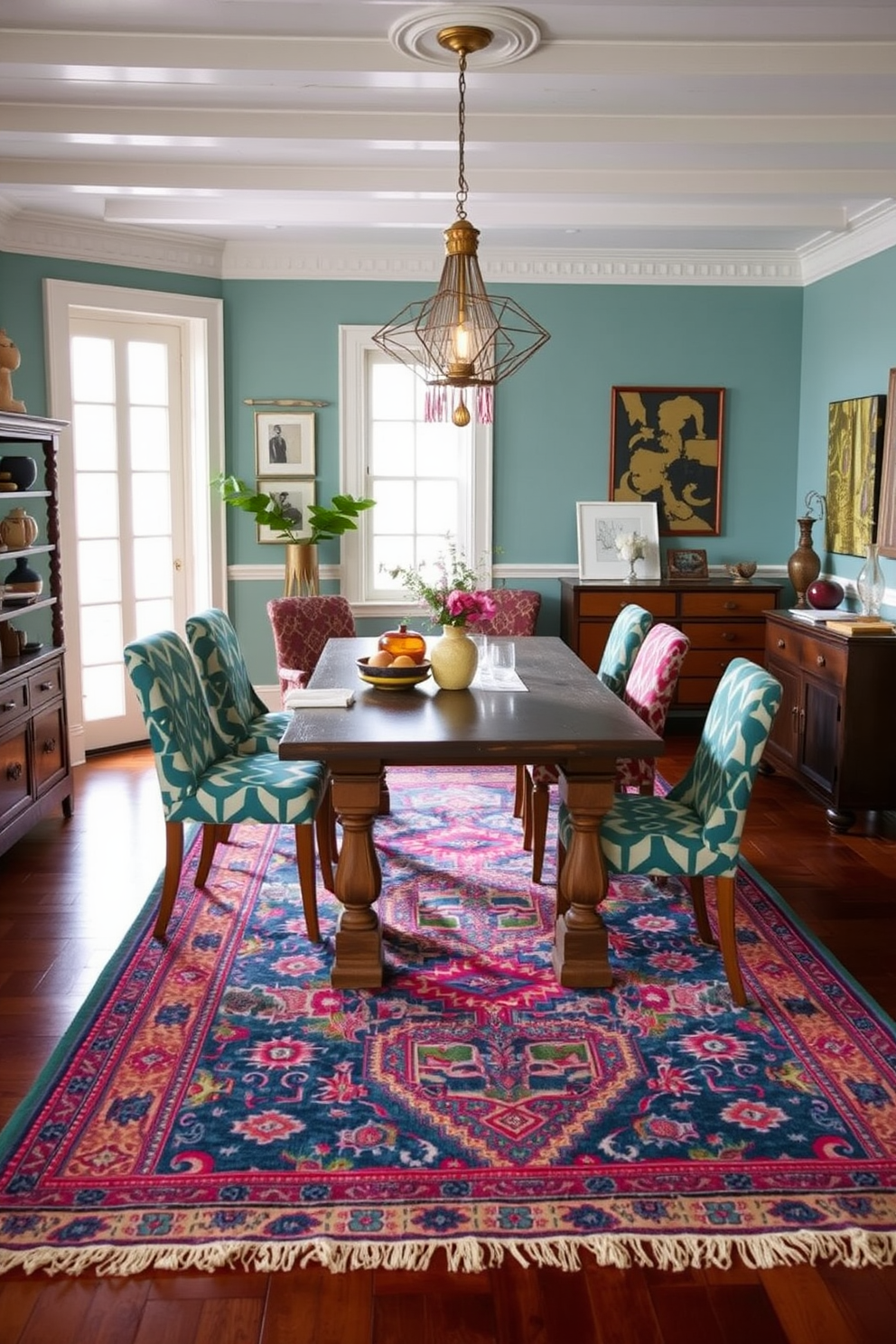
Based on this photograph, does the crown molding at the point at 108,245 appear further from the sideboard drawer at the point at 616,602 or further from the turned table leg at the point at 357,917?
the turned table leg at the point at 357,917

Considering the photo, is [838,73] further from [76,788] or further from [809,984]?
[76,788]

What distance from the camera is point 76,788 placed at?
554cm

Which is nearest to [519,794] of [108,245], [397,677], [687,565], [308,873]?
[397,677]

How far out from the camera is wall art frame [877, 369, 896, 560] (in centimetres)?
525

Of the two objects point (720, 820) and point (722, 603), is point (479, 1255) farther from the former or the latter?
point (722, 603)

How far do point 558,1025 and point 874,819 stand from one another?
2.52 meters

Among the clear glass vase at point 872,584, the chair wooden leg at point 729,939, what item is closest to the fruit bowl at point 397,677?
the chair wooden leg at point 729,939

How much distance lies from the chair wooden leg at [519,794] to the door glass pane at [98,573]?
2702mm

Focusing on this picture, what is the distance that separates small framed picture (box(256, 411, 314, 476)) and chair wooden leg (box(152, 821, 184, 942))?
3.49 metres

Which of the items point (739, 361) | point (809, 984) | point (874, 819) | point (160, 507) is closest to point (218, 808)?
point (809, 984)

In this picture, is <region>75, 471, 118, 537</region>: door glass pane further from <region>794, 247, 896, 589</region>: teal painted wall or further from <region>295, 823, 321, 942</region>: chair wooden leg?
<region>794, 247, 896, 589</region>: teal painted wall

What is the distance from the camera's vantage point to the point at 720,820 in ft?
10.2

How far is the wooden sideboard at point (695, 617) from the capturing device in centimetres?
638

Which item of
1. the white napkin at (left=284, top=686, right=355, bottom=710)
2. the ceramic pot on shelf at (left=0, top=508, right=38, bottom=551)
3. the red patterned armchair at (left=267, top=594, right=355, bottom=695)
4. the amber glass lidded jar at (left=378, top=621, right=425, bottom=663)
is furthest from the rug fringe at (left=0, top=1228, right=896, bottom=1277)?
the red patterned armchair at (left=267, top=594, right=355, bottom=695)
